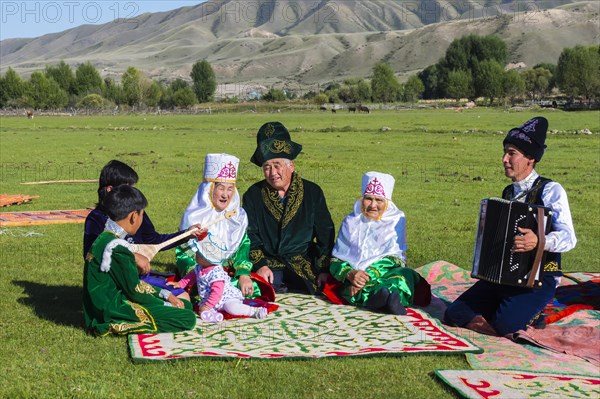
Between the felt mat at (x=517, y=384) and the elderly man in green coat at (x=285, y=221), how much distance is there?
307 cm

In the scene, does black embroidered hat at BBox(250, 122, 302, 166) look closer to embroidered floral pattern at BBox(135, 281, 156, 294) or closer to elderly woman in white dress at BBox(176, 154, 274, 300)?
elderly woman in white dress at BBox(176, 154, 274, 300)

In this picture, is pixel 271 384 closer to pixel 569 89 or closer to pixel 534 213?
pixel 534 213

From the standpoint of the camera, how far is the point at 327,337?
6.97 metres

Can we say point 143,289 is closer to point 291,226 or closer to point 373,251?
point 291,226

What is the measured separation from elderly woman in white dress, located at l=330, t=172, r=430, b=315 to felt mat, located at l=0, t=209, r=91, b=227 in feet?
22.2

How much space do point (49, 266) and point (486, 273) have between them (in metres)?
5.94

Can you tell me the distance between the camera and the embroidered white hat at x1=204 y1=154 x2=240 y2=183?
26.7ft

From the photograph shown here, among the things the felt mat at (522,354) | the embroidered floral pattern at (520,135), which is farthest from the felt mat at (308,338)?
the embroidered floral pattern at (520,135)

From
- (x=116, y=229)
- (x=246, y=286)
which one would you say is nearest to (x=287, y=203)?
(x=246, y=286)

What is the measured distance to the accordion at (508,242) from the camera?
6816mm

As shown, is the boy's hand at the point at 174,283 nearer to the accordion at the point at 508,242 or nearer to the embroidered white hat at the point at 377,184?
the embroidered white hat at the point at 377,184

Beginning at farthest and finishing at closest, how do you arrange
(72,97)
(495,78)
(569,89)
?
(72,97) < (495,78) < (569,89)

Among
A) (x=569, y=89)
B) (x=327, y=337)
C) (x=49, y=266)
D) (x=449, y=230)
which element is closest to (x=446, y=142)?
(x=449, y=230)

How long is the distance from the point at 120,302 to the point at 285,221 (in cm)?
255
